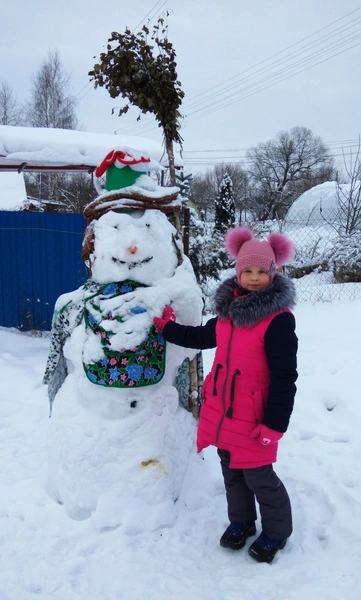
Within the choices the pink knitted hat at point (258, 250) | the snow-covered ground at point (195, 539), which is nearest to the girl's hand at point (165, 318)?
the pink knitted hat at point (258, 250)

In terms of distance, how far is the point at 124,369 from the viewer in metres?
2.35

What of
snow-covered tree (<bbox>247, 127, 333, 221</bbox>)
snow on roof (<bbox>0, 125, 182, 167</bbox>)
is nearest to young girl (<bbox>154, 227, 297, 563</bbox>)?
→ snow on roof (<bbox>0, 125, 182, 167</bbox>)

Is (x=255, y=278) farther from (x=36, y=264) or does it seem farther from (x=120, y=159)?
(x=36, y=264)

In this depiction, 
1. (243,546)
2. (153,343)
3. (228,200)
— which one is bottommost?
(243,546)

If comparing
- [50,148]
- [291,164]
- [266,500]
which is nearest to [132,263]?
[266,500]

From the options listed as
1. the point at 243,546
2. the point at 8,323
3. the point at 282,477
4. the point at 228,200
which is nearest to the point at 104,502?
the point at 243,546

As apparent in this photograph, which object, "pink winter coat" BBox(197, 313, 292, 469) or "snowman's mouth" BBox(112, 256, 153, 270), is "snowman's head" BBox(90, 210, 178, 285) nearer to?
"snowman's mouth" BBox(112, 256, 153, 270)

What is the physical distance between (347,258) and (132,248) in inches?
289

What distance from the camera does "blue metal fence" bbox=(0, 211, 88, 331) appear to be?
5730mm

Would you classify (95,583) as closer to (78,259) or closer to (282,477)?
(282,477)

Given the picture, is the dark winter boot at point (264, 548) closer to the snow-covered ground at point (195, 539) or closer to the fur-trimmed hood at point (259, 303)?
the snow-covered ground at point (195, 539)

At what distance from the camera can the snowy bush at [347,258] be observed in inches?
346

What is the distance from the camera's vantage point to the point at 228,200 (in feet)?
61.7

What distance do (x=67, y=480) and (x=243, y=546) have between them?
0.92 meters
